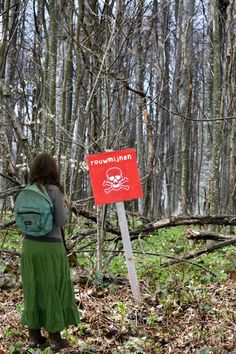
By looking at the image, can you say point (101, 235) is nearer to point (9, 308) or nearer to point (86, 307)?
point (86, 307)

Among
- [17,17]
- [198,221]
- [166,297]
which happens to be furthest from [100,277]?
[17,17]

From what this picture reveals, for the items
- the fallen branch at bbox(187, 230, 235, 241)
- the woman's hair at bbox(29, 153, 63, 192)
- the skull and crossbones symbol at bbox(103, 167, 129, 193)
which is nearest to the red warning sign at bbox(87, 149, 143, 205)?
the skull and crossbones symbol at bbox(103, 167, 129, 193)

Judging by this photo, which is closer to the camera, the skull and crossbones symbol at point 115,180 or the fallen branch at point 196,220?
the skull and crossbones symbol at point 115,180

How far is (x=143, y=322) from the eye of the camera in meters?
5.12

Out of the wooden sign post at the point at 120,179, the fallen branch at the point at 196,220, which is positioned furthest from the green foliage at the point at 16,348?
the fallen branch at the point at 196,220

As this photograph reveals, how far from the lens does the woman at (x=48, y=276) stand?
4.39m

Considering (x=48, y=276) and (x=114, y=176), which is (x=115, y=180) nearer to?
(x=114, y=176)

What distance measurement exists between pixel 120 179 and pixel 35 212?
1.39 m

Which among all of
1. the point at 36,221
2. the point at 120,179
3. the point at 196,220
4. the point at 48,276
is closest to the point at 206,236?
the point at 196,220

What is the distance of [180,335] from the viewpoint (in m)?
4.79

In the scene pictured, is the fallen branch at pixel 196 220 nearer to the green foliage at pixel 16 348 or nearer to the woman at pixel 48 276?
the woman at pixel 48 276

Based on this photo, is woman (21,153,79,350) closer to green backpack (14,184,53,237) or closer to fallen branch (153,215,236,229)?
green backpack (14,184,53,237)

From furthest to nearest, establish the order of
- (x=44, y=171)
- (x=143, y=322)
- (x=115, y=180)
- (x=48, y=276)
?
(x=115, y=180), (x=143, y=322), (x=44, y=171), (x=48, y=276)

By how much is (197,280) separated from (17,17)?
6036mm
